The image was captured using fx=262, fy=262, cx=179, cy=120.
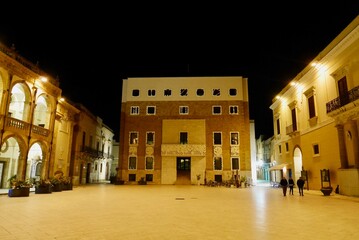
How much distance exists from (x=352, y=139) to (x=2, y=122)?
23938mm

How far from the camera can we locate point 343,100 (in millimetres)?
18172

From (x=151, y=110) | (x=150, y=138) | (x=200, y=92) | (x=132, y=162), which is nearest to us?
(x=132, y=162)

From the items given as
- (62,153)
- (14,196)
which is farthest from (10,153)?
(14,196)

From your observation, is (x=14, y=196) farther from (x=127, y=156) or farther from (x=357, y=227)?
(x=127, y=156)

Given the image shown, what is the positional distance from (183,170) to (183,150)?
2.84 m

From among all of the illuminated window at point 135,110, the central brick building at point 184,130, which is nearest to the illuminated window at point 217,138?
the central brick building at point 184,130

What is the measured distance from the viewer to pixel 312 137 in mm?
23062

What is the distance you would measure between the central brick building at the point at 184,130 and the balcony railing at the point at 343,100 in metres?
17.4

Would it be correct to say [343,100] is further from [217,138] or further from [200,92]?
[200,92]

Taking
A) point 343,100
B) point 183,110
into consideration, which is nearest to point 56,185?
point 183,110

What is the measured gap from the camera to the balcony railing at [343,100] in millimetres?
16734

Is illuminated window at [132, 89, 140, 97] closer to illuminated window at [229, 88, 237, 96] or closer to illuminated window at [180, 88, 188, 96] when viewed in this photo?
illuminated window at [180, 88, 188, 96]

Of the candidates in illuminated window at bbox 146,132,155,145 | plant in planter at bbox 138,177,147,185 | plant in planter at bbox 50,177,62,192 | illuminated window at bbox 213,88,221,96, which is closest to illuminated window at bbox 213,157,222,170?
illuminated window at bbox 146,132,155,145

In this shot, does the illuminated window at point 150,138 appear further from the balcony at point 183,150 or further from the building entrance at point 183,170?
the building entrance at point 183,170
